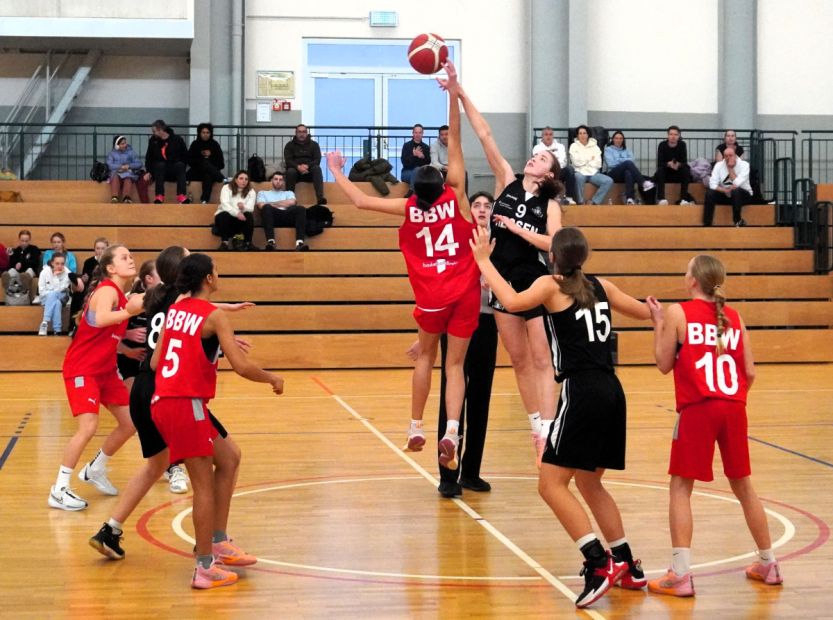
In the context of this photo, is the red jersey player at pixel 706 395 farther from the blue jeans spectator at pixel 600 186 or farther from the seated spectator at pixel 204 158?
the seated spectator at pixel 204 158

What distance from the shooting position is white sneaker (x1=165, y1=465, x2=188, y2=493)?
270 inches

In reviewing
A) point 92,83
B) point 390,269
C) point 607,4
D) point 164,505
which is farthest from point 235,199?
point 164,505

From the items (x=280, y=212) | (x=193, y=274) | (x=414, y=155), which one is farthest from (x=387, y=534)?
(x=414, y=155)

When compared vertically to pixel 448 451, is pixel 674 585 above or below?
below

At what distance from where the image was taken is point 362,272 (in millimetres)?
16047

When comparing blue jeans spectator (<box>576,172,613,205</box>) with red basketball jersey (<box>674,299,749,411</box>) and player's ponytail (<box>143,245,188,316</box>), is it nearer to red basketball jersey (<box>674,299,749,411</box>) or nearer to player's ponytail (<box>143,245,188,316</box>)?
player's ponytail (<box>143,245,188,316</box>)

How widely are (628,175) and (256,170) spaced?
5.74 metres

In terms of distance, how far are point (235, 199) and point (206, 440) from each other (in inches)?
460

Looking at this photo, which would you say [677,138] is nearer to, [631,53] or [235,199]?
[631,53]

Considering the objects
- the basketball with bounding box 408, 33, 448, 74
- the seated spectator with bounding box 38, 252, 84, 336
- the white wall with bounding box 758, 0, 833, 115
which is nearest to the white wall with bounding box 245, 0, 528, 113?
the white wall with bounding box 758, 0, 833, 115

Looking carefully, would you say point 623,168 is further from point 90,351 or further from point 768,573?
point 768,573

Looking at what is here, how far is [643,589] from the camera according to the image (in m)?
4.68

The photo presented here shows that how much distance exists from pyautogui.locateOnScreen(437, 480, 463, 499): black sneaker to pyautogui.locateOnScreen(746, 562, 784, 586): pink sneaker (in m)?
2.18

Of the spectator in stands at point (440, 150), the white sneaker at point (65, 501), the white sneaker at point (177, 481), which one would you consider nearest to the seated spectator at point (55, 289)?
the spectator in stands at point (440, 150)
